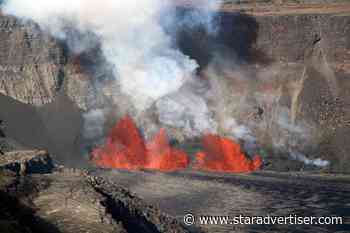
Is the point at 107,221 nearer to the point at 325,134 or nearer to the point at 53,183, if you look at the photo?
the point at 53,183

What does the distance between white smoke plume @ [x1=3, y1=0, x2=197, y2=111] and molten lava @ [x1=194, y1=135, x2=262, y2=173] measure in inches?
346

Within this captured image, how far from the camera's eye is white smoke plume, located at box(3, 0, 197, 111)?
82.1 metres

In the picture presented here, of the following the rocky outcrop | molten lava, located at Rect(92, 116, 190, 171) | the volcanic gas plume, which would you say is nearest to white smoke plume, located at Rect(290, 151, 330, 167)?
the volcanic gas plume

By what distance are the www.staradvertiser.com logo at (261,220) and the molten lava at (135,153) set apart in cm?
2307

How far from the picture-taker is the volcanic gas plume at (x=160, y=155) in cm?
7456

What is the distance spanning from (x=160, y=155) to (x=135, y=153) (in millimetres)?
2879

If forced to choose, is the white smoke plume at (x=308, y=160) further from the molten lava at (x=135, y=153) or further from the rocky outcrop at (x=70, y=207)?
the rocky outcrop at (x=70, y=207)

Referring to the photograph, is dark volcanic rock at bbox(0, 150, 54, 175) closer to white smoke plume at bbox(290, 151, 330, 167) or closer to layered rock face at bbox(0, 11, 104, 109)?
white smoke plume at bbox(290, 151, 330, 167)

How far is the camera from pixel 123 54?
8250 cm

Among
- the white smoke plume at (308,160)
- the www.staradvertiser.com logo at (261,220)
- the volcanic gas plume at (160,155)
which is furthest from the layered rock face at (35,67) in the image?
the www.staradvertiser.com logo at (261,220)

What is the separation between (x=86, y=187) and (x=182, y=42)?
49.8m

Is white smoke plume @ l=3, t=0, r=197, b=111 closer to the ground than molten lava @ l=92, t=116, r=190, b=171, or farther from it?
farther from it

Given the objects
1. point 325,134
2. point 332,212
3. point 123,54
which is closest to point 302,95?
point 325,134

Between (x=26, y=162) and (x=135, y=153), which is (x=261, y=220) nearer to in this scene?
(x=26, y=162)
